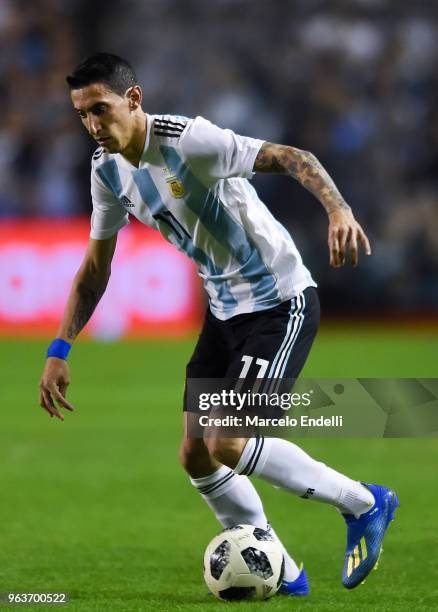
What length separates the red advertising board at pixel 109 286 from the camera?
1445 centimetres

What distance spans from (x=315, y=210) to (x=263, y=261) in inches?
437

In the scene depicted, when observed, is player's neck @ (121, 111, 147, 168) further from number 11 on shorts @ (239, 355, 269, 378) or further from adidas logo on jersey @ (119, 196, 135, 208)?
number 11 on shorts @ (239, 355, 269, 378)

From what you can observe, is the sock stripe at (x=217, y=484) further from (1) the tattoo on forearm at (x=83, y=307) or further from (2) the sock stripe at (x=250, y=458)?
(1) the tattoo on forearm at (x=83, y=307)

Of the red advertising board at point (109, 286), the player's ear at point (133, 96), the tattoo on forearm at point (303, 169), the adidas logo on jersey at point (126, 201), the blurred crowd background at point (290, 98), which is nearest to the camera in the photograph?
the tattoo on forearm at point (303, 169)

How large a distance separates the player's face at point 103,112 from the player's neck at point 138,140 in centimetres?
8

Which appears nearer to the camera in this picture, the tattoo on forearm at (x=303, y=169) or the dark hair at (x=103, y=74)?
the tattoo on forearm at (x=303, y=169)

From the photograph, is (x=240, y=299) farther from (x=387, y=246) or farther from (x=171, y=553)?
(x=387, y=246)

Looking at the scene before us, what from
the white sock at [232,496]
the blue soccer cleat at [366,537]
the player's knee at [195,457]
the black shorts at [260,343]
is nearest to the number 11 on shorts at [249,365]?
the black shorts at [260,343]

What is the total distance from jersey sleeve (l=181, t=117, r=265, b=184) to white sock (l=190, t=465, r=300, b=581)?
1.11 metres

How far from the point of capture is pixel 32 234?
14664 mm

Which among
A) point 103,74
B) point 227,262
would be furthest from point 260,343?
point 103,74

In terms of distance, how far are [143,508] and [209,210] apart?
2433 mm

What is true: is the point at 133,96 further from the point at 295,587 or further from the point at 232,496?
the point at 295,587

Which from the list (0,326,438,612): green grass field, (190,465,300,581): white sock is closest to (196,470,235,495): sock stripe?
(190,465,300,581): white sock
